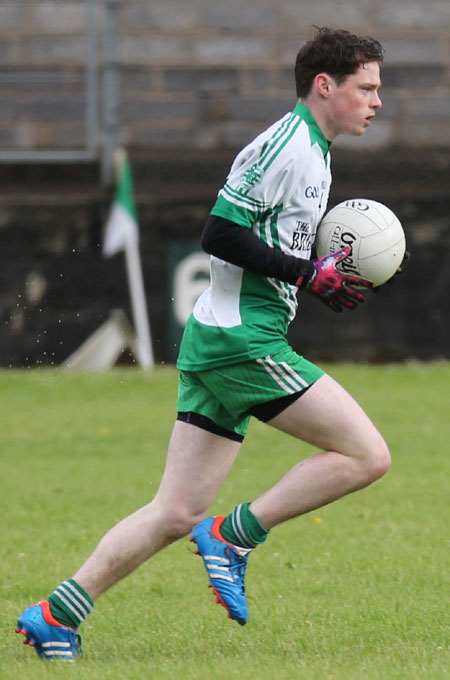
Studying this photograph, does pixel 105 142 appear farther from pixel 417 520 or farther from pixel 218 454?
pixel 218 454

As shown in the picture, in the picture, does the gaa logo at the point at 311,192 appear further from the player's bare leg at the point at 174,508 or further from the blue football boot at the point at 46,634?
the blue football boot at the point at 46,634

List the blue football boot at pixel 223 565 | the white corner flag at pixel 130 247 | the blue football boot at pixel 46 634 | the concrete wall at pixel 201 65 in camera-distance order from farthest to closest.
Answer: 1. the concrete wall at pixel 201 65
2. the white corner flag at pixel 130 247
3. the blue football boot at pixel 46 634
4. the blue football boot at pixel 223 565

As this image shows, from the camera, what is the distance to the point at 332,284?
4809 millimetres

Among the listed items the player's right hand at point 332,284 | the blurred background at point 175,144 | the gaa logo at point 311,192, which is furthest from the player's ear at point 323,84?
the blurred background at point 175,144

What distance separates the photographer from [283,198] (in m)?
4.76

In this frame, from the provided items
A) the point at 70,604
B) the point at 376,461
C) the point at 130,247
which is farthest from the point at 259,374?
the point at 130,247

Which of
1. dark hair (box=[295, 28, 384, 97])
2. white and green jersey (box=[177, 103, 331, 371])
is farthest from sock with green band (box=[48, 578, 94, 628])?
dark hair (box=[295, 28, 384, 97])

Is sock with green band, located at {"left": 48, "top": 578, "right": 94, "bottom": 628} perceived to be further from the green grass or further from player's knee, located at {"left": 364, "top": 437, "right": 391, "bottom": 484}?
player's knee, located at {"left": 364, "top": 437, "right": 391, "bottom": 484}

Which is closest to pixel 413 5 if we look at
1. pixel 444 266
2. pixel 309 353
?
pixel 444 266

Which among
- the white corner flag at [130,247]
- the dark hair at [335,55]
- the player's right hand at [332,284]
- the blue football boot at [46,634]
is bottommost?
the white corner flag at [130,247]

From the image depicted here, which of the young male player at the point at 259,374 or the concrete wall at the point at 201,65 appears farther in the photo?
the concrete wall at the point at 201,65

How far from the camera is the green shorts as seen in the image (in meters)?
4.74

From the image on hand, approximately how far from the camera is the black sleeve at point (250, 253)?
4.70 m

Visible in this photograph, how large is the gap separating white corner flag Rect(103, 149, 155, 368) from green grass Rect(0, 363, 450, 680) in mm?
2421
